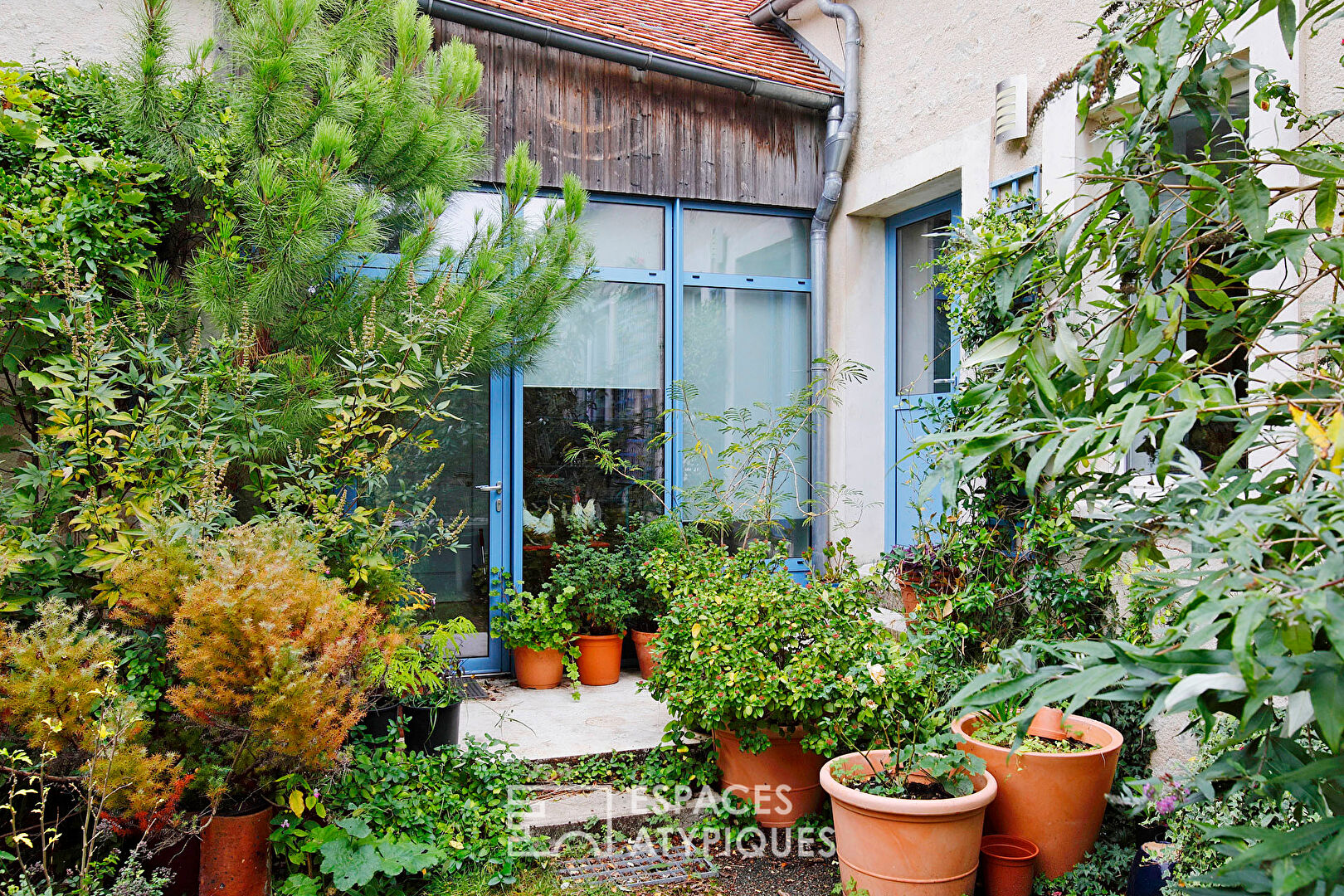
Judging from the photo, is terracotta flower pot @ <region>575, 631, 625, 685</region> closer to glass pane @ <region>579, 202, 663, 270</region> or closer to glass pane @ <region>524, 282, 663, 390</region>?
glass pane @ <region>524, 282, 663, 390</region>

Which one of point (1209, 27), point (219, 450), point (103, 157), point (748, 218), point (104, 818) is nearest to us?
point (1209, 27)

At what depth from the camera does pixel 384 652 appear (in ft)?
→ 10.1

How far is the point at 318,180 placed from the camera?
3.52 m

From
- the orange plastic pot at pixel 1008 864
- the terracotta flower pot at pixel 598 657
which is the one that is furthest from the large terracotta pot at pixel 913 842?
the terracotta flower pot at pixel 598 657

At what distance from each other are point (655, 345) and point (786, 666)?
8.74 feet

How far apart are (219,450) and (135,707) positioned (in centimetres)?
109

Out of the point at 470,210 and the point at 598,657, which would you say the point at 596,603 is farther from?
the point at 470,210

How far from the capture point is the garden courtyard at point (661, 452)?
1.38m

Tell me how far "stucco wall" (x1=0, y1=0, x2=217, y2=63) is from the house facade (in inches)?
53.0

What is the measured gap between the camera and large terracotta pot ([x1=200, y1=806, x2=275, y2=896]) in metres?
2.67

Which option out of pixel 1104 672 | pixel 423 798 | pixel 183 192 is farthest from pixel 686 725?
pixel 183 192

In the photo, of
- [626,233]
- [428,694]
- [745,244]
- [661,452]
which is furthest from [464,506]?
[745,244]

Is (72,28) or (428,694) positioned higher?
(72,28)

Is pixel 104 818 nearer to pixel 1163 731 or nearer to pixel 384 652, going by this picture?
pixel 384 652
